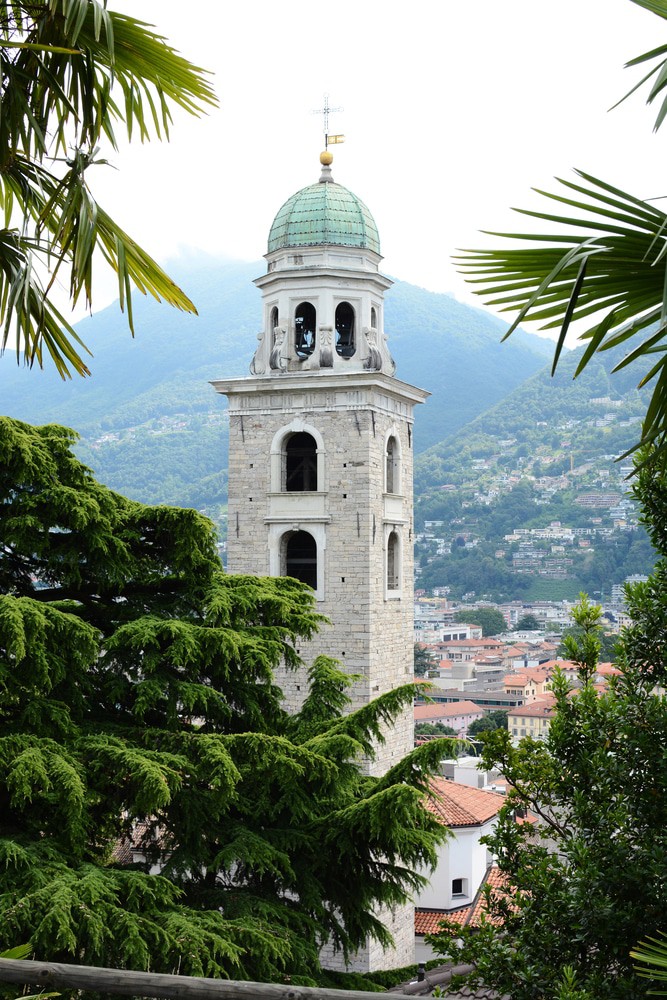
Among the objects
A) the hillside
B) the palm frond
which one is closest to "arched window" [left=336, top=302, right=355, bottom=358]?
the palm frond

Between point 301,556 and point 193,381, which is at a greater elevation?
point 193,381

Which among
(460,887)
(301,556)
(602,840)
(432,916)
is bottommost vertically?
(432,916)

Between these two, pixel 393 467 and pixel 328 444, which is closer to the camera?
pixel 328 444

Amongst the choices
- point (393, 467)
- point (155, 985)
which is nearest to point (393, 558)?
point (393, 467)

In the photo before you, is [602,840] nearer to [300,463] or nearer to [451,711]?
[300,463]

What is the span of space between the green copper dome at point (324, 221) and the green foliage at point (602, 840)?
15.8m

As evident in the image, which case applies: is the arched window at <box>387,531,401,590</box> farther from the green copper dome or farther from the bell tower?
the green copper dome

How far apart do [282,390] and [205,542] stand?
11.2 m

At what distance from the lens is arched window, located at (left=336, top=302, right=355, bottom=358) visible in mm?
20625

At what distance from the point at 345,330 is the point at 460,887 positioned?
1119 centimetres

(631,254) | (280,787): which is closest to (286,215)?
(280,787)

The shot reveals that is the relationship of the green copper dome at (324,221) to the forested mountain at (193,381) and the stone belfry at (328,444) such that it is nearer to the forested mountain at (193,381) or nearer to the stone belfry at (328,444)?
the stone belfry at (328,444)

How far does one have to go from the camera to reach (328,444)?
20.0 m

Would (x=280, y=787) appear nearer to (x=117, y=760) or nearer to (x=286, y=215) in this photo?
(x=117, y=760)
